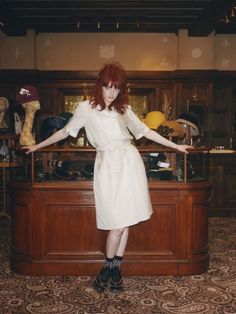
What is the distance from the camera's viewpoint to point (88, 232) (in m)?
3.69

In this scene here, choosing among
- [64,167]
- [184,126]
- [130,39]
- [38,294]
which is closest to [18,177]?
[64,167]

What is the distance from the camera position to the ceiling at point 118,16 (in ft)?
19.7

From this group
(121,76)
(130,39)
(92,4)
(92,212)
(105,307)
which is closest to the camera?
(105,307)

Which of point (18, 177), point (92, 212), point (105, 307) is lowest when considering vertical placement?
point (105, 307)

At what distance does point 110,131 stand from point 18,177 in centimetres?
120

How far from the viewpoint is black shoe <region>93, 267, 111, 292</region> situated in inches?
130

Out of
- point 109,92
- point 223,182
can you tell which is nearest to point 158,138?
point 109,92

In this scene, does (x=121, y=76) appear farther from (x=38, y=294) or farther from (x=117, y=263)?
(x=38, y=294)

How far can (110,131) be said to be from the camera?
3.23 m

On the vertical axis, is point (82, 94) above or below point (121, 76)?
above

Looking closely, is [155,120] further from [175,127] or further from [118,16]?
[118,16]

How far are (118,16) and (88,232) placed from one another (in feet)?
Result: 14.1

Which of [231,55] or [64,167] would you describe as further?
[231,55]

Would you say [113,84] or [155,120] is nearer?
[113,84]
